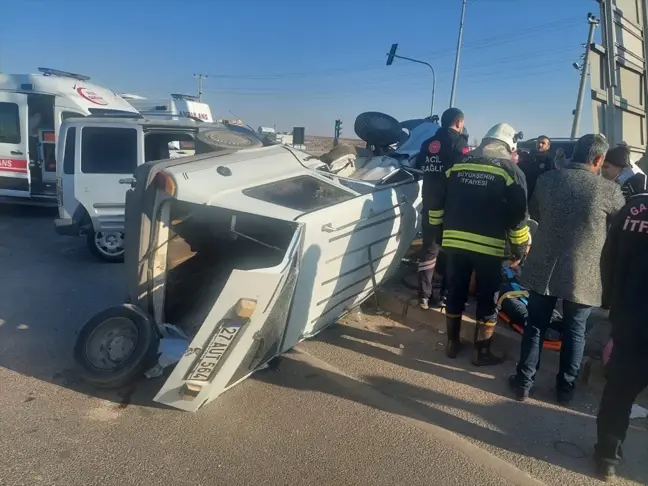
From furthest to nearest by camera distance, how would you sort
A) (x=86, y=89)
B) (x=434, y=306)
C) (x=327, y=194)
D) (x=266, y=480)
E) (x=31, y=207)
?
1. (x=31, y=207)
2. (x=86, y=89)
3. (x=434, y=306)
4. (x=327, y=194)
5. (x=266, y=480)

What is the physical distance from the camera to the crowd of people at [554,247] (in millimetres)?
3307

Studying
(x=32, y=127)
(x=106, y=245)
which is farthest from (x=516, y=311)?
(x=32, y=127)

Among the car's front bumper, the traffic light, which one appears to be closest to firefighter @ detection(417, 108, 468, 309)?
the car's front bumper

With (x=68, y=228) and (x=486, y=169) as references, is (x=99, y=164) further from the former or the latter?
(x=486, y=169)

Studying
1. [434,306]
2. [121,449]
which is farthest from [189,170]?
[434,306]

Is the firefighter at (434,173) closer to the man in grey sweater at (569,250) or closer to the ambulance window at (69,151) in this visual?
the man in grey sweater at (569,250)

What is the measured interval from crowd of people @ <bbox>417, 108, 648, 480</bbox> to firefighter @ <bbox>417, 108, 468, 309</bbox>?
0.01 metres

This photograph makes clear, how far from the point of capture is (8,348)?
5.03 metres

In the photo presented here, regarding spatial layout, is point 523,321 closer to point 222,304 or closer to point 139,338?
point 222,304

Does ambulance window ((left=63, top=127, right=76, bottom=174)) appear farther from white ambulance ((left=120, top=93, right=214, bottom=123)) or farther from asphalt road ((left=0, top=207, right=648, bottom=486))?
white ambulance ((left=120, top=93, right=214, bottom=123))

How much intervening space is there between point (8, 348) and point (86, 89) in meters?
8.31

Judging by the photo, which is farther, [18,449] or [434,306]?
[434,306]

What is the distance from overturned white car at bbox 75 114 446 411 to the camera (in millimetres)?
3646

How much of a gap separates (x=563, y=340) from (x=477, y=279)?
2.80 ft
